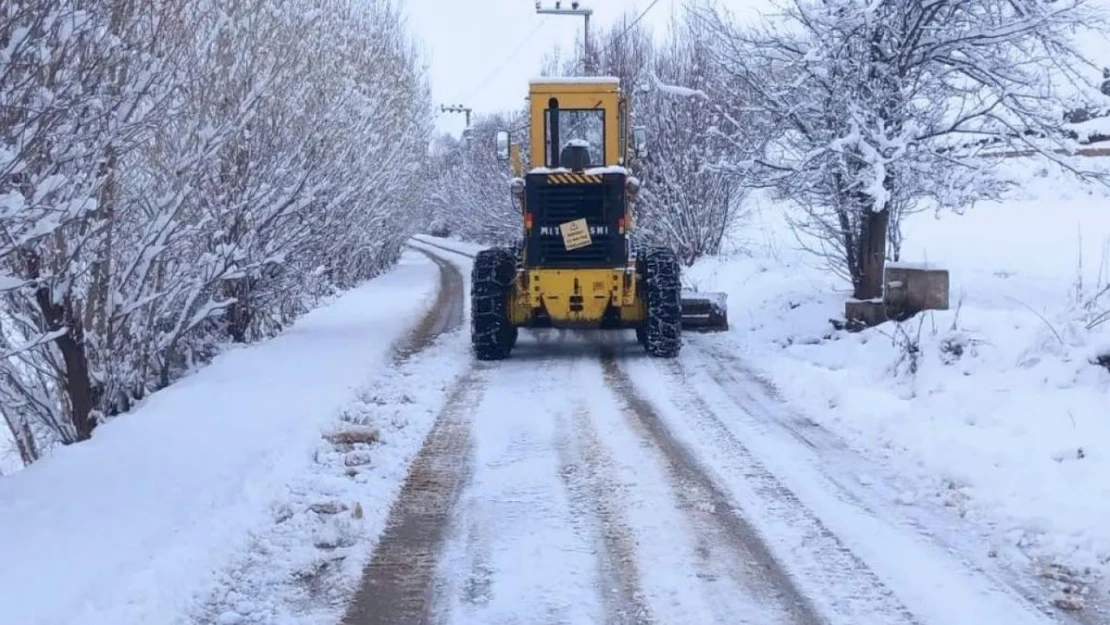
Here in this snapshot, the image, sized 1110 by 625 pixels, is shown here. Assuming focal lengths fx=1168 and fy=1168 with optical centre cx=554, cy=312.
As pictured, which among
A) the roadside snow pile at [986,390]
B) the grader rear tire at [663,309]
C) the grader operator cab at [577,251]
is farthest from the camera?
the grader operator cab at [577,251]

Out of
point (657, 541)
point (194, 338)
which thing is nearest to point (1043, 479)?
point (657, 541)

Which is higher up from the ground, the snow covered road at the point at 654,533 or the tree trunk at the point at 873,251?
the tree trunk at the point at 873,251

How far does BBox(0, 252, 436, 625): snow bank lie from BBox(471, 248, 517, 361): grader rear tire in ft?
5.32

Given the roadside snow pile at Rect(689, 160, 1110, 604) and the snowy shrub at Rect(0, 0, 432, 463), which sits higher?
the snowy shrub at Rect(0, 0, 432, 463)

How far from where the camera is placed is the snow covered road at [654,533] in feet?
17.5

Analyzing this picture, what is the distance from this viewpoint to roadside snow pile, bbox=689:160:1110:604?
259 inches

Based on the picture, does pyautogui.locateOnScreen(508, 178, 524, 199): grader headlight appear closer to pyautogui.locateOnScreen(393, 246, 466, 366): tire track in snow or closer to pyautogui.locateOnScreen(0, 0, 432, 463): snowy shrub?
pyautogui.locateOnScreen(393, 246, 466, 366): tire track in snow

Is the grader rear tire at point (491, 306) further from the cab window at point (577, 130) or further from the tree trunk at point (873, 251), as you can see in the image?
the tree trunk at point (873, 251)

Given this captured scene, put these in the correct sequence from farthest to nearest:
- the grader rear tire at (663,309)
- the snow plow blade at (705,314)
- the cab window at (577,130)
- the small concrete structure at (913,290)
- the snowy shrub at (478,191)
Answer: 1. the snowy shrub at (478,191)
2. the snow plow blade at (705,314)
3. the cab window at (577,130)
4. the grader rear tire at (663,309)
5. the small concrete structure at (913,290)

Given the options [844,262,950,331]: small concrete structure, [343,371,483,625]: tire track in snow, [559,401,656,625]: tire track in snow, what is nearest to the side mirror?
[844,262,950,331]: small concrete structure

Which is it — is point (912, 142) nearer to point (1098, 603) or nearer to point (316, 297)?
point (1098, 603)

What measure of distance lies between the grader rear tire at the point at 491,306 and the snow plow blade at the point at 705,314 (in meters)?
2.93

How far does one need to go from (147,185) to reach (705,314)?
793cm

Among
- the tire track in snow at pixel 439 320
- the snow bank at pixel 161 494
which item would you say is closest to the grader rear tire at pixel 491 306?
the tire track in snow at pixel 439 320
